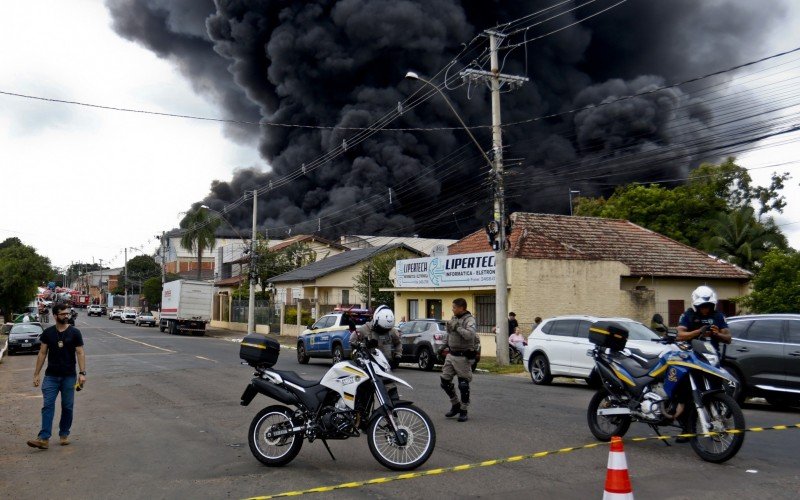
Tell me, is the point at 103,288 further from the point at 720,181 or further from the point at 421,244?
the point at 720,181

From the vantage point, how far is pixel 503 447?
8.55 meters

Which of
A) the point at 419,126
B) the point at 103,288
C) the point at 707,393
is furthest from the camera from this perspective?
the point at 103,288

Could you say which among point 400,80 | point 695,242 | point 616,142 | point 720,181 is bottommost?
point 695,242

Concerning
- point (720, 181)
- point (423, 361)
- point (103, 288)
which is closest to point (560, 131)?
point (720, 181)

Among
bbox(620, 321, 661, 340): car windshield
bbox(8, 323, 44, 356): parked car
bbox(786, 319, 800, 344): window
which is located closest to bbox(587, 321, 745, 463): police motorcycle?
bbox(786, 319, 800, 344): window

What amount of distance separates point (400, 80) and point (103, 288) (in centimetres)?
10530

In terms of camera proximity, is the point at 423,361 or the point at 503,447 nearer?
the point at 503,447

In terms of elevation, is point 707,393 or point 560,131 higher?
point 560,131

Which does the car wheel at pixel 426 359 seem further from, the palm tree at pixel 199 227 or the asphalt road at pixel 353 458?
the palm tree at pixel 199 227

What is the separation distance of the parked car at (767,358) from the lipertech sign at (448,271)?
1403 centimetres

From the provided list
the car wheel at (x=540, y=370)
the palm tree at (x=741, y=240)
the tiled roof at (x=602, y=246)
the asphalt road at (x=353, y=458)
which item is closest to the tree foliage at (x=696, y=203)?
the palm tree at (x=741, y=240)

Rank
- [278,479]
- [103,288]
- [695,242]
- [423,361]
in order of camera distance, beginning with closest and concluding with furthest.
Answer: [278,479], [423,361], [695,242], [103,288]

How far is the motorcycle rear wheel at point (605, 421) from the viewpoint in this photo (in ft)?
28.6

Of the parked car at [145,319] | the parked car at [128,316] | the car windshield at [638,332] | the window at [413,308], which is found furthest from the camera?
the parked car at [128,316]
